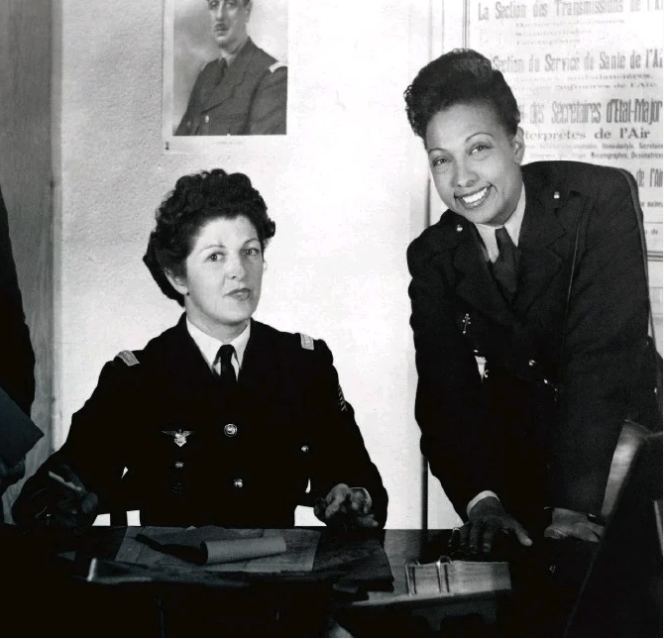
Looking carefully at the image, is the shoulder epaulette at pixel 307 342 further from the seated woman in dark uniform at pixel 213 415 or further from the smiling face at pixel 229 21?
the smiling face at pixel 229 21

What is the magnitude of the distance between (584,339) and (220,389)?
0.72 m

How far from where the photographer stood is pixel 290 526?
5.74 feet

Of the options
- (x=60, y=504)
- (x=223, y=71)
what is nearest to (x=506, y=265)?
(x=223, y=71)

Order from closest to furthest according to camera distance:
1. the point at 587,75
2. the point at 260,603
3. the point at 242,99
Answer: the point at 260,603 → the point at 587,75 → the point at 242,99

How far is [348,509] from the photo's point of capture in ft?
5.61

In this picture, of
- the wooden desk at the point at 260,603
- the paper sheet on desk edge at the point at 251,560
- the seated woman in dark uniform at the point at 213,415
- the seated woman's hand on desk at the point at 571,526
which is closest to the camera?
the wooden desk at the point at 260,603

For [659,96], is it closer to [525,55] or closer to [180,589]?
[525,55]

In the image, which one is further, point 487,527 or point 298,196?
point 298,196

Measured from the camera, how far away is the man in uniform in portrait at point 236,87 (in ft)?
5.83

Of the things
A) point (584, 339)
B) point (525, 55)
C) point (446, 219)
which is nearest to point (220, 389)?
point (446, 219)

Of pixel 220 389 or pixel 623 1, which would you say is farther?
pixel 220 389

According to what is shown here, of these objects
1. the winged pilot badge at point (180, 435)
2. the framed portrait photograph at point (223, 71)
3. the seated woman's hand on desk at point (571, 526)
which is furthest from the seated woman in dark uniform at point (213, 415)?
the seated woman's hand on desk at point (571, 526)

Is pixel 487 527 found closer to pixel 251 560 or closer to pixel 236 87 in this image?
pixel 251 560

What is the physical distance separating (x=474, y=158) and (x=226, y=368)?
642 millimetres
